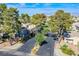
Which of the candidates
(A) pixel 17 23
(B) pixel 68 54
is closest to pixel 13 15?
(A) pixel 17 23

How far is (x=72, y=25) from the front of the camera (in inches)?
157

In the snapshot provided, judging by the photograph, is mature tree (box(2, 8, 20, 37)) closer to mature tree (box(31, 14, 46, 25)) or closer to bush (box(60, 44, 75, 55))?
mature tree (box(31, 14, 46, 25))

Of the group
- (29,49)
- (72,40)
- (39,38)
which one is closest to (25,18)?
(39,38)

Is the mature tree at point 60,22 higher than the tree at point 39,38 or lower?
higher

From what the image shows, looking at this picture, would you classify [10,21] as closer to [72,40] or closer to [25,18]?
[25,18]

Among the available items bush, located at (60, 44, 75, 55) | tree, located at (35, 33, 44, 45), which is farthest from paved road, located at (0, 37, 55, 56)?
bush, located at (60, 44, 75, 55)

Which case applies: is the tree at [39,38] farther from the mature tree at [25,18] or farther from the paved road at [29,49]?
the mature tree at [25,18]

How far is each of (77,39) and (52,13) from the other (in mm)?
533

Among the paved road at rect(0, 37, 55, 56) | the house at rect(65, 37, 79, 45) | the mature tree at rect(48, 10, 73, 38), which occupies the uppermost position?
the mature tree at rect(48, 10, 73, 38)

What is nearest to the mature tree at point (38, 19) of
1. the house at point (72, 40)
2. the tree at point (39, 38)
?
the tree at point (39, 38)

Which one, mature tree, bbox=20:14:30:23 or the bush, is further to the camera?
mature tree, bbox=20:14:30:23

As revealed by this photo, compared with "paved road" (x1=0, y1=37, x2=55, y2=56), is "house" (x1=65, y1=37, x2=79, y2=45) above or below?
above

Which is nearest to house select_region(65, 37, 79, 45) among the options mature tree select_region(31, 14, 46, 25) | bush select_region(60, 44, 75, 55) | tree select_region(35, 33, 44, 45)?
bush select_region(60, 44, 75, 55)

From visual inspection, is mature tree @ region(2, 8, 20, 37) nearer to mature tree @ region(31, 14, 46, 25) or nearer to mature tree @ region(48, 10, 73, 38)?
mature tree @ region(31, 14, 46, 25)
